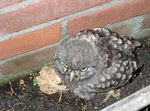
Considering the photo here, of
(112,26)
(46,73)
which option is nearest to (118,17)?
(112,26)

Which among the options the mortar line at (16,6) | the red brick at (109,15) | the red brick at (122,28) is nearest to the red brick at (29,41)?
the red brick at (109,15)

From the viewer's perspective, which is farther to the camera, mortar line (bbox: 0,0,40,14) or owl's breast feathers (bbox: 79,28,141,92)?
owl's breast feathers (bbox: 79,28,141,92)

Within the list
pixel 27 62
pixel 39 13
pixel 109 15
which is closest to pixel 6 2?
pixel 39 13

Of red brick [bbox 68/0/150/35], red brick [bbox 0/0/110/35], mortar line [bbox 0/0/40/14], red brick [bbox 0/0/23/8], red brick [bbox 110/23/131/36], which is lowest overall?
red brick [bbox 110/23/131/36]

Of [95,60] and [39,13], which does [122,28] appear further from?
[39,13]

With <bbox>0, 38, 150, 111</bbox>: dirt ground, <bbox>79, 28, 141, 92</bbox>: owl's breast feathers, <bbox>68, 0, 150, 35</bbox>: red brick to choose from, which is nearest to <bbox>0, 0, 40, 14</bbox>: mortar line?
<bbox>68, 0, 150, 35</bbox>: red brick

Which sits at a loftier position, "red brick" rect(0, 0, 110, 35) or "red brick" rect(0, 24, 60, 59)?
"red brick" rect(0, 0, 110, 35)

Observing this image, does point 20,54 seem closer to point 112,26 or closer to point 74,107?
point 74,107

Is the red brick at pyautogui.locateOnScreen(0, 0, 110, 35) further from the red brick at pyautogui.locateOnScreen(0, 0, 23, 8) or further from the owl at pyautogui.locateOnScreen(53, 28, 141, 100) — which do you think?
the owl at pyautogui.locateOnScreen(53, 28, 141, 100)
